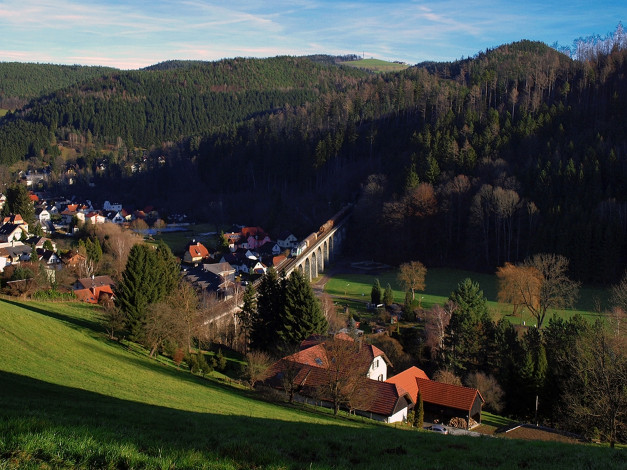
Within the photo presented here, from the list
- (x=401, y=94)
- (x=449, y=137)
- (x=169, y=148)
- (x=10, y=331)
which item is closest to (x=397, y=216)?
(x=449, y=137)

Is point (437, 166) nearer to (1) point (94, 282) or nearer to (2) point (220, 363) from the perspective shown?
(1) point (94, 282)

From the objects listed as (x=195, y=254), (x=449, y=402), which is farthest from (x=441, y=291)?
(x=195, y=254)

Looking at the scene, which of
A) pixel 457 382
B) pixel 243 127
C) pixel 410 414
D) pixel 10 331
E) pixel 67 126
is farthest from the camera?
A: pixel 67 126

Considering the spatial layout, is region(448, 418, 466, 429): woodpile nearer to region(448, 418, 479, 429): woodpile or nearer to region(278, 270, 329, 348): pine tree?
region(448, 418, 479, 429): woodpile

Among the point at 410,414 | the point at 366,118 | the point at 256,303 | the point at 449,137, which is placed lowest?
the point at 410,414

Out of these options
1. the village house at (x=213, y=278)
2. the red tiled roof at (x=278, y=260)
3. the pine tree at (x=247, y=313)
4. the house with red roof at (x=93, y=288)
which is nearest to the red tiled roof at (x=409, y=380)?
the pine tree at (x=247, y=313)

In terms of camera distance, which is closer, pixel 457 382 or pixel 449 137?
pixel 457 382

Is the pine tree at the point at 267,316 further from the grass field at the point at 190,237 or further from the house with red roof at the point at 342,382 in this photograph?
the grass field at the point at 190,237

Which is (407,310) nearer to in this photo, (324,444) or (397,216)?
(397,216)
